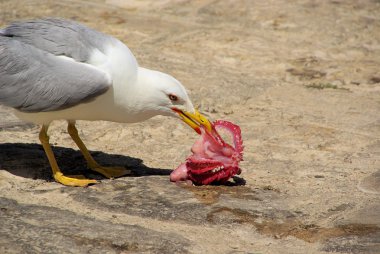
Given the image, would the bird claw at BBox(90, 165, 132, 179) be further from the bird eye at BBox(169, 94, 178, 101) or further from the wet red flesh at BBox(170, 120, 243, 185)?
the bird eye at BBox(169, 94, 178, 101)

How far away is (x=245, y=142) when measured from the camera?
6.98 m

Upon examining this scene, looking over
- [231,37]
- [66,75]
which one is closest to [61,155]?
[66,75]

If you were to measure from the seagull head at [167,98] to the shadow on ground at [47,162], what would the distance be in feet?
1.72

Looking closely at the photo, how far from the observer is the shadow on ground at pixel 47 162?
6074 millimetres

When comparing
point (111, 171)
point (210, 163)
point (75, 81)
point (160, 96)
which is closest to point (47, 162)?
point (111, 171)

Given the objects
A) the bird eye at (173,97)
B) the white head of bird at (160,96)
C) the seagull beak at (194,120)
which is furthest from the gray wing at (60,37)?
the seagull beak at (194,120)

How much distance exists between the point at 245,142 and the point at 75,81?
6.33 feet

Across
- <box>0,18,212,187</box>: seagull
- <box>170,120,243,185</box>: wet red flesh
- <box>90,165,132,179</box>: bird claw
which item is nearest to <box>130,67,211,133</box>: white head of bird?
<box>0,18,212,187</box>: seagull

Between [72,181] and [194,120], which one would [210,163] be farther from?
[72,181]

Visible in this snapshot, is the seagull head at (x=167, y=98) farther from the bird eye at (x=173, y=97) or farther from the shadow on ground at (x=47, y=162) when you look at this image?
the shadow on ground at (x=47, y=162)

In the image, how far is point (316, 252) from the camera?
4.76 m

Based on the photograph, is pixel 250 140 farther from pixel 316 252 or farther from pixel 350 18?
pixel 350 18

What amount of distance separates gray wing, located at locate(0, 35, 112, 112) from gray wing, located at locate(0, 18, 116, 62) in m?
0.05

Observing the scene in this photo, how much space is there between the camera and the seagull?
557 cm
